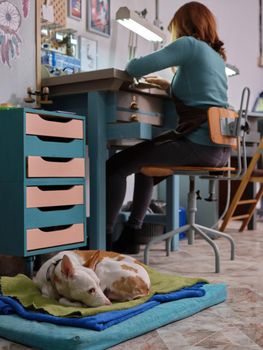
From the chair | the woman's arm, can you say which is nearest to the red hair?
the woman's arm

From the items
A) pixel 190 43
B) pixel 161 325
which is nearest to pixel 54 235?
pixel 161 325

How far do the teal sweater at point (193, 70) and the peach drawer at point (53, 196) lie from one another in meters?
0.62

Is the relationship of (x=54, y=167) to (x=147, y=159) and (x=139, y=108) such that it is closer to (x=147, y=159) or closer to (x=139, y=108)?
(x=147, y=159)

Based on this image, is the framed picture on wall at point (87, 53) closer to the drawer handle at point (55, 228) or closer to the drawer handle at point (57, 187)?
the drawer handle at point (57, 187)

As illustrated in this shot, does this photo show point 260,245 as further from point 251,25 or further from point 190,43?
point 251,25

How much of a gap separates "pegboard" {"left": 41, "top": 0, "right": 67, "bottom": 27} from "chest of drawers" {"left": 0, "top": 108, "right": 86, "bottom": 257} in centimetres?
110

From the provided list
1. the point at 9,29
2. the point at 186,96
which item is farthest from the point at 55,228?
the point at 9,29

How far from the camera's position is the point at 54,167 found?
2.07 metres

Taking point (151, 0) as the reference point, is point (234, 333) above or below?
below

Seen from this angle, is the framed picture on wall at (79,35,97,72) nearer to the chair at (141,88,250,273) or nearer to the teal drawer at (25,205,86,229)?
the chair at (141,88,250,273)

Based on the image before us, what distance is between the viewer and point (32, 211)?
196cm

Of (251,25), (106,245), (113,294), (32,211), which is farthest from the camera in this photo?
(251,25)

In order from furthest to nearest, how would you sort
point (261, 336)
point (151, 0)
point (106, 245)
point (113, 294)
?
point (151, 0) → point (106, 245) → point (113, 294) → point (261, 336)

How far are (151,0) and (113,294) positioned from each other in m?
2.90
